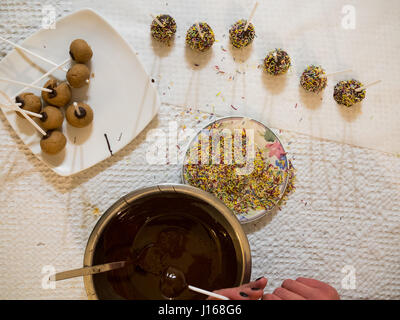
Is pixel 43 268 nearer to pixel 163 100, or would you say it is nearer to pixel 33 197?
pixel 33 197

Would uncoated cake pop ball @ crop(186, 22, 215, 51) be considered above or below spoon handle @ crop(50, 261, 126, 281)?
above

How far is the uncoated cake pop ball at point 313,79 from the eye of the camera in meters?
0.90

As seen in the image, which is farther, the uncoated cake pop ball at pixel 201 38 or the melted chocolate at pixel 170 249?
the uncoated cake pop ball at pixel 201 38

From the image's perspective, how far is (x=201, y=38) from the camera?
88cm

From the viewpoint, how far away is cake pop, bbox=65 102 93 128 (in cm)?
83

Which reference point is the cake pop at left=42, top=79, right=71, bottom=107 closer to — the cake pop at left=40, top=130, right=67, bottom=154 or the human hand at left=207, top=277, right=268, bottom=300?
the cake pop at left=40, top=130, right=67, bottom=154

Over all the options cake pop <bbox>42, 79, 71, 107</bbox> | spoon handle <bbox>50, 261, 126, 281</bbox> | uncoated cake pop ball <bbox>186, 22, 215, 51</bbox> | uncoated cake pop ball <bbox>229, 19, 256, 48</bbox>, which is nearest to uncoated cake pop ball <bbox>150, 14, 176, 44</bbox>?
uncoated cake pop ball <bbox>186, 22, 215, 51</bbox>

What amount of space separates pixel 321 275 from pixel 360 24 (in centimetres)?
66

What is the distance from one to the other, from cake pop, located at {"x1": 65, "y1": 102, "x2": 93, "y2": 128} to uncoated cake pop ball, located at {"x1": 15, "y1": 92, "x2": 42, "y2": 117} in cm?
7

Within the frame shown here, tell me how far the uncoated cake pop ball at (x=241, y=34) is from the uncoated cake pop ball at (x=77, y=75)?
1.21 ft

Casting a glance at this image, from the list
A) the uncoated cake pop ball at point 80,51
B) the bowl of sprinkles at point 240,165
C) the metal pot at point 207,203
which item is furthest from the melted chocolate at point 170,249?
the uncoated cake pop ball at point 80,51

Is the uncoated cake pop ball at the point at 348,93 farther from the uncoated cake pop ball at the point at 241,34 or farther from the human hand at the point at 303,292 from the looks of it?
the human hand at the point at 303,292

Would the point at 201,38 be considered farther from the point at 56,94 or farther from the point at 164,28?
the point at 56,94
